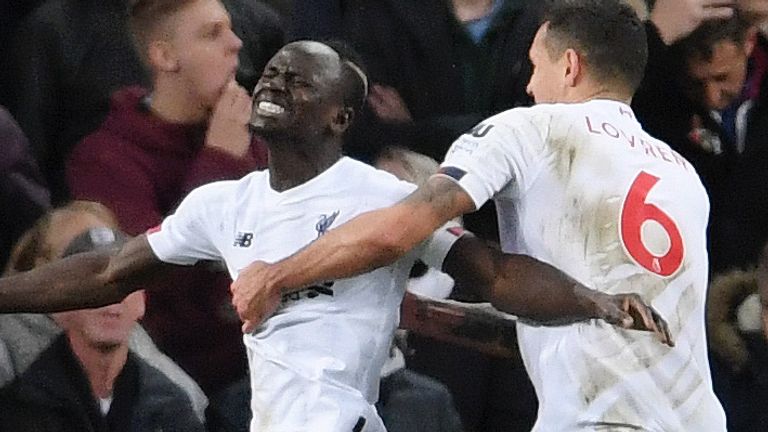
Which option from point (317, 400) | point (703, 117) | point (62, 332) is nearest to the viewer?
point (317, 400)

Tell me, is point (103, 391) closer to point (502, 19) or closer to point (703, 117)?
point (502, 19)

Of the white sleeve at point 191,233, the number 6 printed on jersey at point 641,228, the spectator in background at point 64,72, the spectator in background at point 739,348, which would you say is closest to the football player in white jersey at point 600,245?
the number 6 printed on jersey at point 641,228

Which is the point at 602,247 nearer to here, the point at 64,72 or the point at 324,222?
the point at 324,222

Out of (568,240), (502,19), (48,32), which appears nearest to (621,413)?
(568,240)

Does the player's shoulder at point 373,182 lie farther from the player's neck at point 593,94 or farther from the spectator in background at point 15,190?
the spectator in background at point 15,190

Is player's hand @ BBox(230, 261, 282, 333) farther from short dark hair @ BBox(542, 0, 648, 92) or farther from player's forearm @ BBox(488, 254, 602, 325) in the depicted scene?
short dark hair @ BBox(542, 0, 648, 92)

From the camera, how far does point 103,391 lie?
3.60 m

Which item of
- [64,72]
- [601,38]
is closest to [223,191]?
[601,38]

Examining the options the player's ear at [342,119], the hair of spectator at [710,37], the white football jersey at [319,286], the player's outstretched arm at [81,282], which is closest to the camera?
the white football jersey at [319,286]

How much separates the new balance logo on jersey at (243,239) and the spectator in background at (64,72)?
0.91 m

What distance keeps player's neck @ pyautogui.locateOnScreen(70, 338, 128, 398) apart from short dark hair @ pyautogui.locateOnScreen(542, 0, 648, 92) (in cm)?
118

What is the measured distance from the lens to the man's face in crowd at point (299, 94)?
9.48ft

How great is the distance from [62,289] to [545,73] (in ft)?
3.08

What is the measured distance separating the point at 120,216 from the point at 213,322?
0.29 metres
